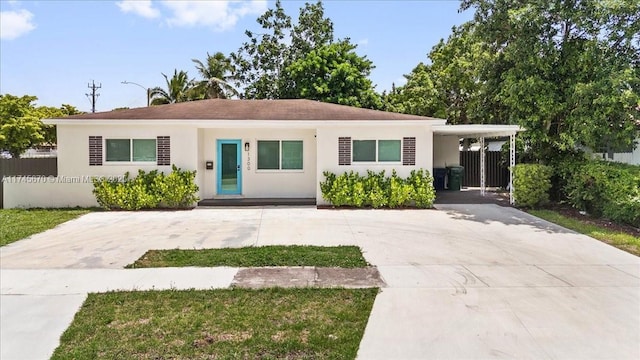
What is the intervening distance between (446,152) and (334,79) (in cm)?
1107

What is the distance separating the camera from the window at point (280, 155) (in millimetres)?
14867

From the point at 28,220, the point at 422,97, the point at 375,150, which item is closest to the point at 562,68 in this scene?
the point at 375,150

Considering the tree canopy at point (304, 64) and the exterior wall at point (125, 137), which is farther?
the tree canopy at point (304, 64)

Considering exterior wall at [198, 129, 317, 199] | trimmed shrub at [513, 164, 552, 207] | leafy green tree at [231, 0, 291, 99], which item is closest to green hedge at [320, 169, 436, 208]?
exterior wall at [198, 129, 317, 199]

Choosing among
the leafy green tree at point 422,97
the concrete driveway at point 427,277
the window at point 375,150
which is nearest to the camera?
the concrete driveway at point 427,277

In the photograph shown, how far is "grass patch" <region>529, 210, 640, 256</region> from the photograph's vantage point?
8397 millimetres

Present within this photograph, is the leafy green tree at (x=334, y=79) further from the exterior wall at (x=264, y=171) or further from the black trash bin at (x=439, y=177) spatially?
the exterior wall at (x=264, y=171)

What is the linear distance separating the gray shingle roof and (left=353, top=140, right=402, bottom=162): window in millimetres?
803

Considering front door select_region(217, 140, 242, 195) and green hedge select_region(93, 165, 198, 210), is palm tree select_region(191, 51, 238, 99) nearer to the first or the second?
front door select_region(217, 140, 242, 195)

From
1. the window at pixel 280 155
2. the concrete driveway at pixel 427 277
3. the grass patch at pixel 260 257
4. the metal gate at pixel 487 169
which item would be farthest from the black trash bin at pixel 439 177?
the grass patch at pixel 260 257

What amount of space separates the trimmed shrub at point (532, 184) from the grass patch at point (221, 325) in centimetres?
955

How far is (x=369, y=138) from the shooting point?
13562 mm

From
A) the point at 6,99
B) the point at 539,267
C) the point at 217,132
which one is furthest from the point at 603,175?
the point at 6,99

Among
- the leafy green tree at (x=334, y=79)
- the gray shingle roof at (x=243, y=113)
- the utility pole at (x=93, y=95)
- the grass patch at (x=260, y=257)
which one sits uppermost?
the utility pole at (x=93, y=95)
